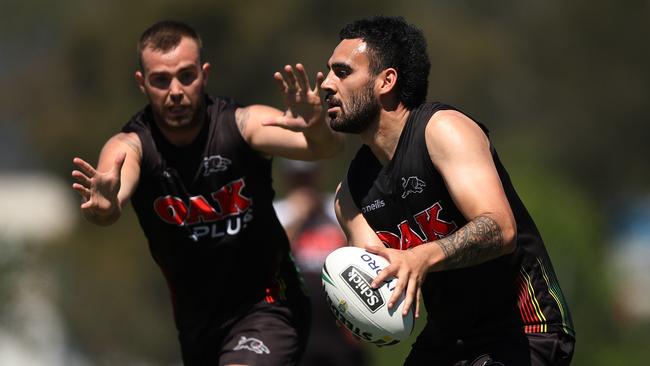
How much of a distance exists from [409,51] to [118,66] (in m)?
29.8

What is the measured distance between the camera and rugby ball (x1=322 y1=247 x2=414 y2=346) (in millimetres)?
5820

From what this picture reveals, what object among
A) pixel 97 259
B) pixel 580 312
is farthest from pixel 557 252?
pixel 97 259

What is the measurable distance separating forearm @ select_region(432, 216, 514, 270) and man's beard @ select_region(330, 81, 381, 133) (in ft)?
3.13

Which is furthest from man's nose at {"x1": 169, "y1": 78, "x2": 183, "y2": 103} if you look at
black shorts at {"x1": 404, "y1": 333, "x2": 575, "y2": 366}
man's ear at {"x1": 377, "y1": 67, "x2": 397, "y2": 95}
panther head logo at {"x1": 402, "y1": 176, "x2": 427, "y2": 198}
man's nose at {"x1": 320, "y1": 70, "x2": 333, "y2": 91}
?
black shorts at {"x1": 404, "y1": 333, "x2": 575, "y2": 366}

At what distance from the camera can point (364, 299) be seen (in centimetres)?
589

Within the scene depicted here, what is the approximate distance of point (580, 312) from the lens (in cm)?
1445

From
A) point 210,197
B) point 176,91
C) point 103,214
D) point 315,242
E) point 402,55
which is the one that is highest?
point 402,55

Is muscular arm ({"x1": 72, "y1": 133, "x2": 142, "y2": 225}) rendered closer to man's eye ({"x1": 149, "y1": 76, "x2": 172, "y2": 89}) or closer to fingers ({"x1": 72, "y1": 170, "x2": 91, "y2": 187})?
fingers ({"x1": 72, "y1": 170, "x2": 91, "y2": 187})

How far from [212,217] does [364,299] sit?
1.79 m

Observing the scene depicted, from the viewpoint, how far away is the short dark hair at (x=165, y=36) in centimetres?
744

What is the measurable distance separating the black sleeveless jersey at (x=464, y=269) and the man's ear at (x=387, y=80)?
0.19 meters

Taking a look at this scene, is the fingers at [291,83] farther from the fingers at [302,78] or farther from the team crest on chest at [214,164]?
the team crest on chest at [214,164]

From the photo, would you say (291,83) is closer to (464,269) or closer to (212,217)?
(212,217)

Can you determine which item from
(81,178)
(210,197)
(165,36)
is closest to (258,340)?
(210,197)
